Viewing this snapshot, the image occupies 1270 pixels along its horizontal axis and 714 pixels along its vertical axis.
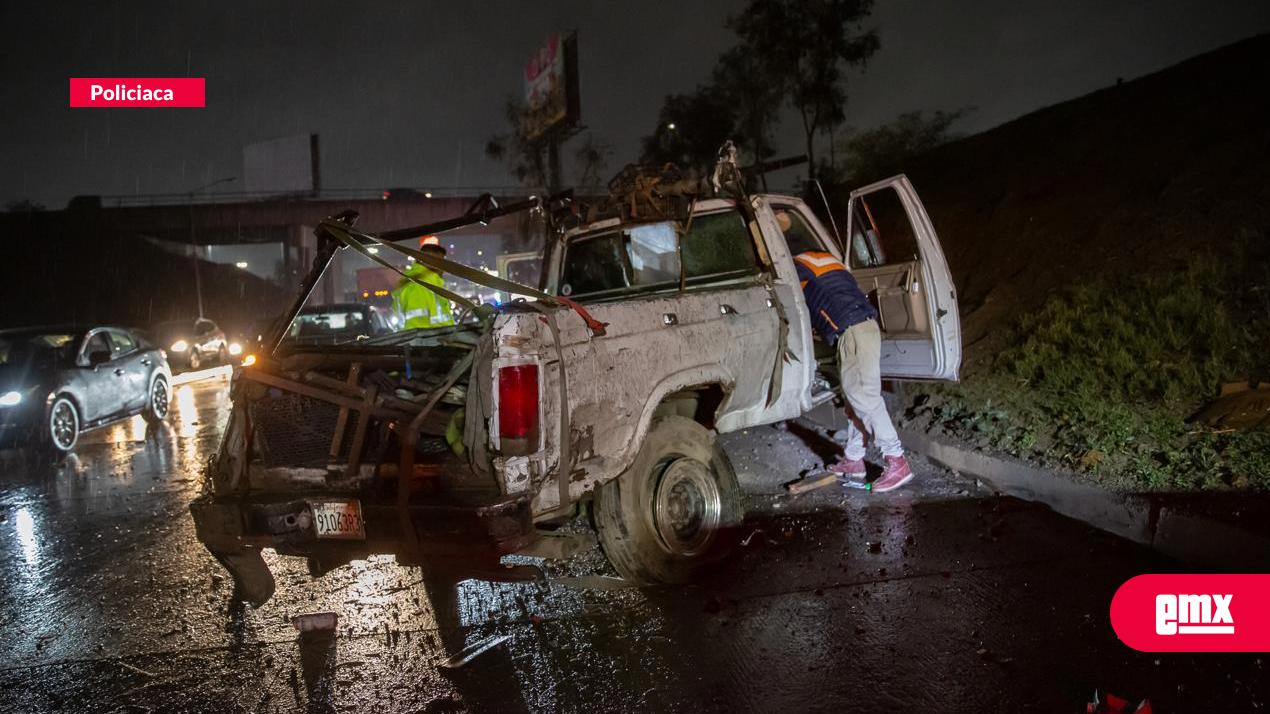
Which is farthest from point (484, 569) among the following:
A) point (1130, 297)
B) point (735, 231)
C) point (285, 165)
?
point (285, 165)

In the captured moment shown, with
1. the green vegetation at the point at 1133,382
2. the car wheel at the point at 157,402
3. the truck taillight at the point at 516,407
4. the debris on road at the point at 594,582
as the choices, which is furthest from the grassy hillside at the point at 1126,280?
the car wheel at the point at 157,402

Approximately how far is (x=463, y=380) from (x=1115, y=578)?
3323mm

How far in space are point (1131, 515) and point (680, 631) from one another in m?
2.73

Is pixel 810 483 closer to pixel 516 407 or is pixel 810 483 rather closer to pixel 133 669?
pixel 516 407

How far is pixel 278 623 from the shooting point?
401cm

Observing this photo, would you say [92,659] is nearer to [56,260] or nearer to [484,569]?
[484,569]

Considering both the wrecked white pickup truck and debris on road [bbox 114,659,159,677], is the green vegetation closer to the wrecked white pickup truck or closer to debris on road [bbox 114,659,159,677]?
the wrecked white pickup truck

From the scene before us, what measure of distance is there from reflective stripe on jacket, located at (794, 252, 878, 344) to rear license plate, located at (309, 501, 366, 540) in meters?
3.15

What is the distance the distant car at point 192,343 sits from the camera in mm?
20000

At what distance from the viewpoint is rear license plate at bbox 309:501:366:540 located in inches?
134

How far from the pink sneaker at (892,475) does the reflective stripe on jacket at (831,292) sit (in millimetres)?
1021

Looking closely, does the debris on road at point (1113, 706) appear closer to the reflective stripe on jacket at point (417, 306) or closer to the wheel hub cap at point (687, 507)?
the wheel hub cap at point (687, 507)

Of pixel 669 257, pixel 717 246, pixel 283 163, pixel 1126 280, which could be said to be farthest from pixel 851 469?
pixel 283 163

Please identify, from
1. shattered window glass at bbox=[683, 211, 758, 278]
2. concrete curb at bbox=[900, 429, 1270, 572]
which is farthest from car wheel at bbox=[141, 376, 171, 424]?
concrete curb at bbox=[900, 429, 1270, 572]
